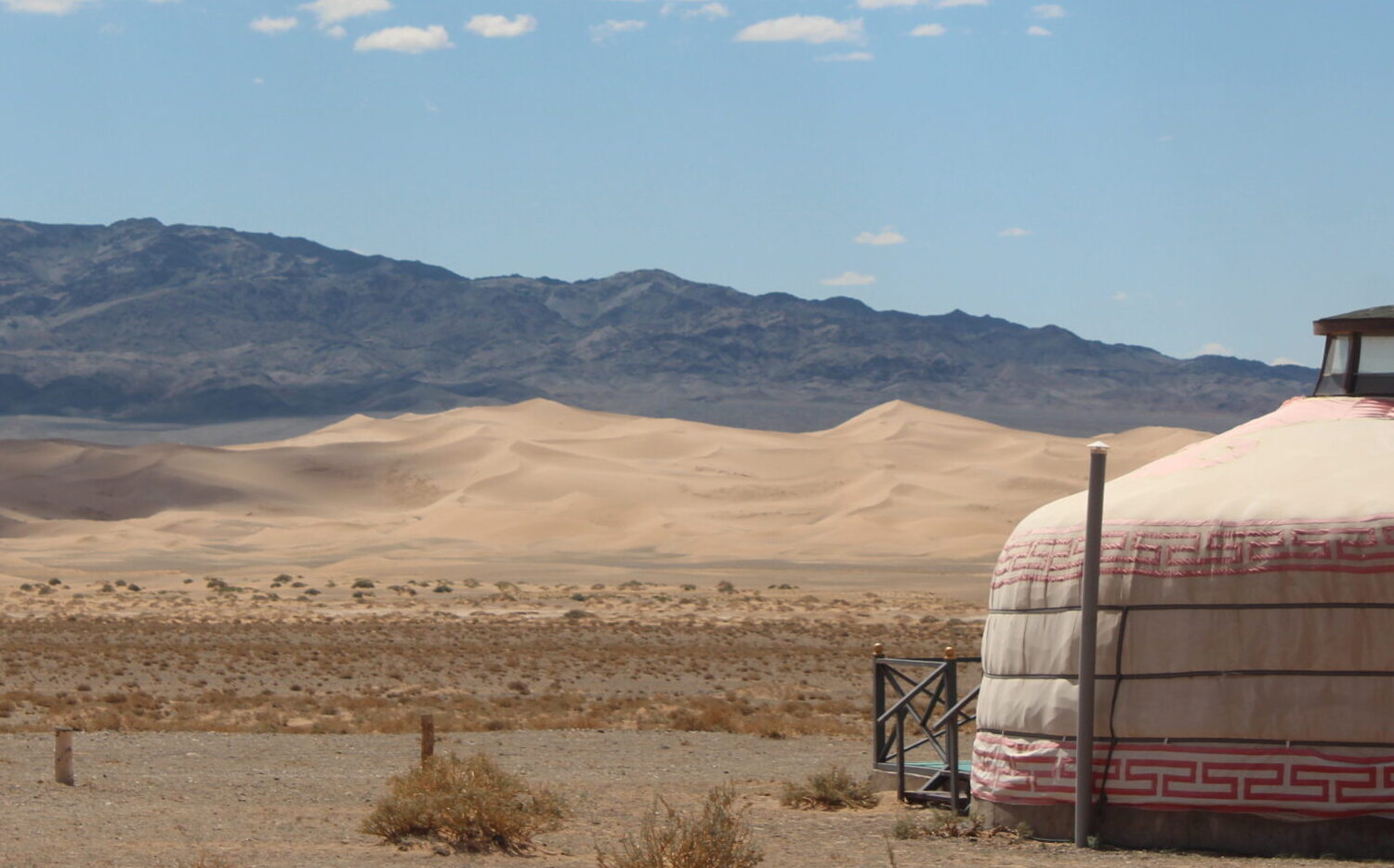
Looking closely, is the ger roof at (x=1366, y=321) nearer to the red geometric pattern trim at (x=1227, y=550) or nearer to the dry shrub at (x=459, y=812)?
the red geometric pattern trim at (x=1227, y=550)

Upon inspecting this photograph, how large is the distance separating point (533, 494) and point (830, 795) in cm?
8095

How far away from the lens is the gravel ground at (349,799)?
429 inches

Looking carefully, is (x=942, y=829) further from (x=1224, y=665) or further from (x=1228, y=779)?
(x=1224, y=665)

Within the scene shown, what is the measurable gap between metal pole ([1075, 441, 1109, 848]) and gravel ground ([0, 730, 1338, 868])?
28cm

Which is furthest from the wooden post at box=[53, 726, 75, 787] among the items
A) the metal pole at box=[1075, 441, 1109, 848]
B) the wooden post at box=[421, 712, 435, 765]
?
the metal pole at box=[1075, 441, 1109, 848]

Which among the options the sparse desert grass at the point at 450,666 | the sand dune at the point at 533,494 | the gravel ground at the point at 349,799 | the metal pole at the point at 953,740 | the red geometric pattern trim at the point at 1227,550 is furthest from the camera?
the sand dune at the point at 533,494

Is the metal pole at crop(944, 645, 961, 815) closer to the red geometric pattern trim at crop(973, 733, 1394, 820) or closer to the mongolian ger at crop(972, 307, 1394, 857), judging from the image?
the mongolian ger at crop(972, 307, 1394, 857)

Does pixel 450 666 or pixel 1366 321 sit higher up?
pixel 1366 321

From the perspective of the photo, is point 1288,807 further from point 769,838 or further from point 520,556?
point 520,556

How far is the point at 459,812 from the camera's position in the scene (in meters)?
11.5

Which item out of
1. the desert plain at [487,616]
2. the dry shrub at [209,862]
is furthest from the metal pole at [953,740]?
the dry shrub at [209,862]

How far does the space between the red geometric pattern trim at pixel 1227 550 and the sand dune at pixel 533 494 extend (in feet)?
178

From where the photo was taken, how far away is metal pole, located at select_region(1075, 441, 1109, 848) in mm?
10516

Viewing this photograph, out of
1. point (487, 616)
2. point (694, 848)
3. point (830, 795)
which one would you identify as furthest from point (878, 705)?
point (487, 616)
